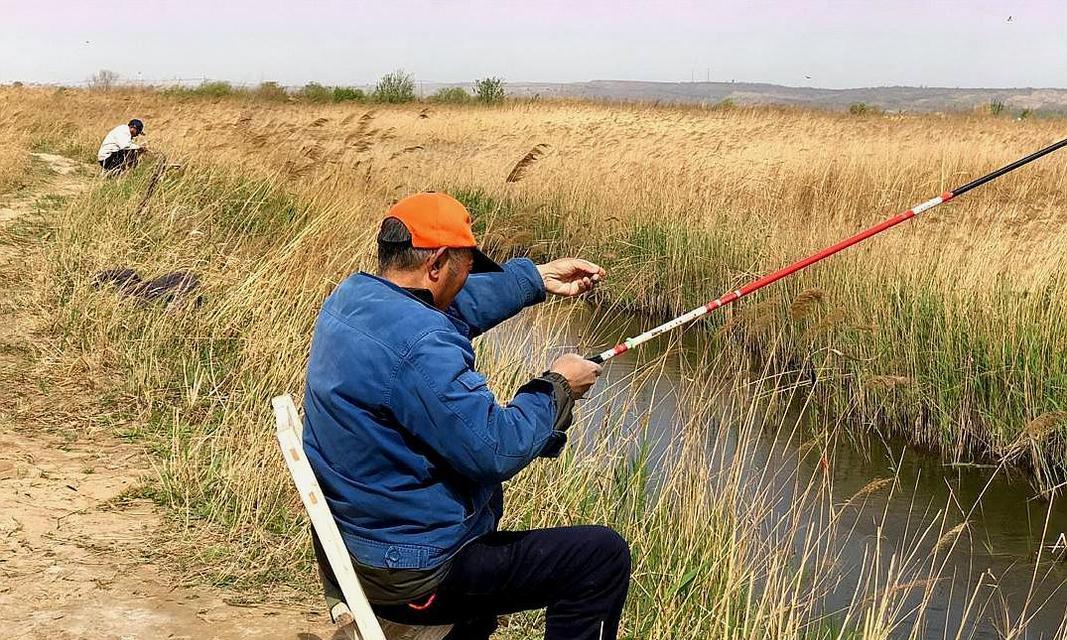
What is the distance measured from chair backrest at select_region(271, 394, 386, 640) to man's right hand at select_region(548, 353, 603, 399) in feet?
2.08

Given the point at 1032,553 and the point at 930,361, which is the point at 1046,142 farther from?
the point at 1032,553

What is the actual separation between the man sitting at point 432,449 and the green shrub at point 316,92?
3543cm

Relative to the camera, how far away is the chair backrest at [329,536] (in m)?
2.21

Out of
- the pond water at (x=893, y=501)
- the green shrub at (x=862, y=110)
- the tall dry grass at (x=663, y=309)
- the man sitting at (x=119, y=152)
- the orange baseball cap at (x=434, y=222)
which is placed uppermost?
the green shrub at (x=862, y=110)

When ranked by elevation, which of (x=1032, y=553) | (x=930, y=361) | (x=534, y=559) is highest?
Answer: (x=534, y=559)

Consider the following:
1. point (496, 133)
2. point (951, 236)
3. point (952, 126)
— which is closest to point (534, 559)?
point (951, 236)

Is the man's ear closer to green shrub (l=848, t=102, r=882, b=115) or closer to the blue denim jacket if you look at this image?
the blue denim jacket

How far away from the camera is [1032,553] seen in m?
5.31

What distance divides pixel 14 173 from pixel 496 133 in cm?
775

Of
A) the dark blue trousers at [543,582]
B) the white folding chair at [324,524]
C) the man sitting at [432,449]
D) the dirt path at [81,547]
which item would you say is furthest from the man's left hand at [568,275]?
the dirt path at [81,547]

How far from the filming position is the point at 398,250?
2.44m

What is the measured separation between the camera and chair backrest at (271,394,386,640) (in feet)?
7.23

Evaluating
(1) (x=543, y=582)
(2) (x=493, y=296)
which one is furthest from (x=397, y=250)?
(1) (x=543, y=582)

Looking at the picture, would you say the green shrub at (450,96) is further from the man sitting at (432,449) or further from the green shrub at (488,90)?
the man sitting at (432,449)
